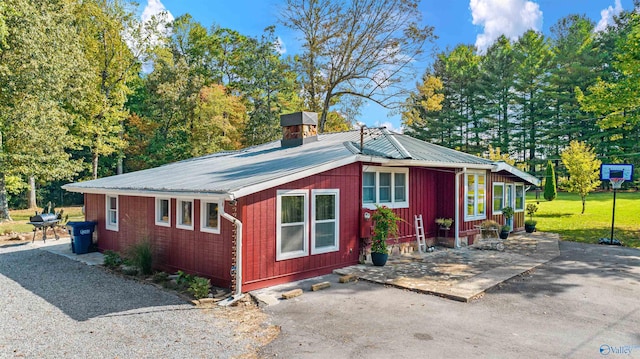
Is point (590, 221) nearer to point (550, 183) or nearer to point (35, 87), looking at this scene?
point (550, 183)

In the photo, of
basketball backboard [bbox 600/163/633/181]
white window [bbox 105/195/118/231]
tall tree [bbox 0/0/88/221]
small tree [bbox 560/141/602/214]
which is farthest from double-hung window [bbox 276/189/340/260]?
tall tree [bbox 0/0/88/221]

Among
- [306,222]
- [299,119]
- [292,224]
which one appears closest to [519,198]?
[299,119]

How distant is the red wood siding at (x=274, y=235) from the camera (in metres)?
7.45

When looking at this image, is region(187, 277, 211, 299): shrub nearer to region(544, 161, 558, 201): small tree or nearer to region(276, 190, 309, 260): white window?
region(276, 190, 309, 260): white window

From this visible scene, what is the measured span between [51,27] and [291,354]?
21.7m

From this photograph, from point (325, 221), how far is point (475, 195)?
6593 mm

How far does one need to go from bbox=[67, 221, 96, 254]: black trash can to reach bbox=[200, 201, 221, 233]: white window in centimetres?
576

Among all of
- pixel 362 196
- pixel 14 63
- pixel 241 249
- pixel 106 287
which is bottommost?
pixel 106 287

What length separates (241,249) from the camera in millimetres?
7230

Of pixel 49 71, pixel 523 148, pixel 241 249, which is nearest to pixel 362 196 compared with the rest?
pixel 241 249

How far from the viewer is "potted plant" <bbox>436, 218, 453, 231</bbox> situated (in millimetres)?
11930

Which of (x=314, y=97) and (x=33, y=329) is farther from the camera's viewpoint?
(x=314, y=97)

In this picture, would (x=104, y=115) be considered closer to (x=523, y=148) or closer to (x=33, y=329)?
(x=33, y=329)

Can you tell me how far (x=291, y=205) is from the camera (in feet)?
27.0
